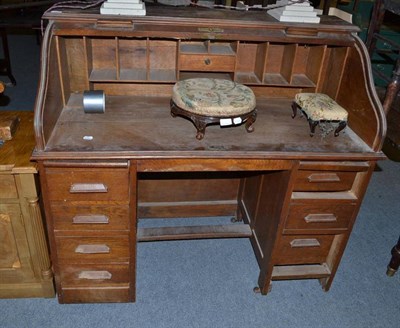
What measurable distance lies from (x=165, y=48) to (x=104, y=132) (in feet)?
2.33

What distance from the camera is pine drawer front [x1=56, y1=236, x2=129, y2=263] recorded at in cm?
208

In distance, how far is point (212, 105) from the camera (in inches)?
77.9

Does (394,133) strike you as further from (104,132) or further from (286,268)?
(104,132)

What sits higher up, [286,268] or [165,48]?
[165,48]

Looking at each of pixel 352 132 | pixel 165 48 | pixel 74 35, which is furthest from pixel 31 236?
pixel 352 132

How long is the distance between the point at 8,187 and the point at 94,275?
66 centimetres

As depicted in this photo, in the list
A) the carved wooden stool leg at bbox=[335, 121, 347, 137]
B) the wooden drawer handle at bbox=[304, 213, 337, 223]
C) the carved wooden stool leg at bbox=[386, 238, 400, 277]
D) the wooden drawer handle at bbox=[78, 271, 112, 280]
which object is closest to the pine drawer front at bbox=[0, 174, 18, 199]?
the wooden drawer handle at bbox=[78, 271, 112, 280]

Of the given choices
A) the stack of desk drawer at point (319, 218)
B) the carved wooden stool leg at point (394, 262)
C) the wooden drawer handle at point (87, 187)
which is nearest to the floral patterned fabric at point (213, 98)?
the stack of desk drawer at point (319, 218)

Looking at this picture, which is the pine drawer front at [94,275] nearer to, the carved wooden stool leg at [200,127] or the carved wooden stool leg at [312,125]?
the carved wooden stool leg at [200,127]

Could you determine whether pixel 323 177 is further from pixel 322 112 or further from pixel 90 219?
pixel 90 219

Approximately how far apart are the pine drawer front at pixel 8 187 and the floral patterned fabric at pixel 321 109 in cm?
150

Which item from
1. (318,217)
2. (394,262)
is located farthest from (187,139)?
(394,262)

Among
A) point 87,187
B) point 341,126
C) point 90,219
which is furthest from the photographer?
point 341,126

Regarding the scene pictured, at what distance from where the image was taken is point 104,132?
1.98 m
